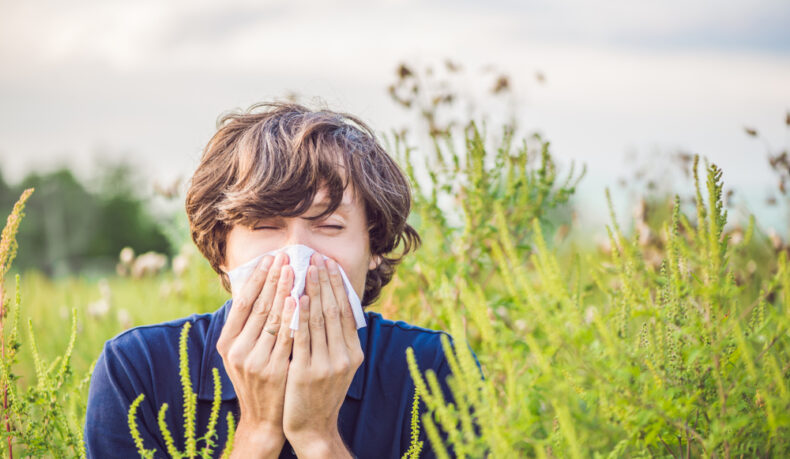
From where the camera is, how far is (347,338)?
192 cm

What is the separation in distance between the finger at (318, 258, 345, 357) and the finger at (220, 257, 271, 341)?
16 cm

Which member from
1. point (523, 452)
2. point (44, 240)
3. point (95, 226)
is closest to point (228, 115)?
point (523, 452)

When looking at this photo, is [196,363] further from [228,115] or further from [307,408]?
[228,115]

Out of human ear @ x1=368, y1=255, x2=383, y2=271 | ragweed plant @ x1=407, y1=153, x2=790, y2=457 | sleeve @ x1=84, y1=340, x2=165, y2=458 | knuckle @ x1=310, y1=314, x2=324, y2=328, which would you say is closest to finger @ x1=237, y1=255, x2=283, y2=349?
knuckle @ x1=310, y1=314, x2=324, y2=328

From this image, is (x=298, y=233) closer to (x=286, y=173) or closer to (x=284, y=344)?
(x=286, y=173)

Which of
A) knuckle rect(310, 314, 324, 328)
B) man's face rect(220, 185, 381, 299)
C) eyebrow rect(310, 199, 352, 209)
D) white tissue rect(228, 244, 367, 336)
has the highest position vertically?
eyebrow rect(310, 199, 352, 209)

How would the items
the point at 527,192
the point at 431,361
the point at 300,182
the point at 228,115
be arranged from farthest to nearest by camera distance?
the point at 527,192 → the point at 228,115 → the point at 431,361 → the point at 300,182

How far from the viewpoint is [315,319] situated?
185 cm

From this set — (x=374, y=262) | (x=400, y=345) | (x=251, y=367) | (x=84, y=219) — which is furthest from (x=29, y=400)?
(x=84, y=219)

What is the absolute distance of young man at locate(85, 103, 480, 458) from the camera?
1833 millimetres

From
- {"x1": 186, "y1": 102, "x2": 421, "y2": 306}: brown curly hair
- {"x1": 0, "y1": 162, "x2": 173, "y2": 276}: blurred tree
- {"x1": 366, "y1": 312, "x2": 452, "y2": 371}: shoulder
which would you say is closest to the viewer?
{"x1": 186, "y1": 102, "x2": 421, "y2": 306}: brown curly hair

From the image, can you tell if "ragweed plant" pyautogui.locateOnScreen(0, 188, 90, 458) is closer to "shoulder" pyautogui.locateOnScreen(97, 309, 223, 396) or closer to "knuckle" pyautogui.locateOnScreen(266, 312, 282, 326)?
"shoulder" pyautogui.locateOnScreen(97, 309, 223, 396)

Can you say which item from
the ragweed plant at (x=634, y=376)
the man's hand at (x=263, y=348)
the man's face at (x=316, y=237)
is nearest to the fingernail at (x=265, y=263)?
the man's hand at (x=263, y=348)

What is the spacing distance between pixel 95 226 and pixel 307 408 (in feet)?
161
